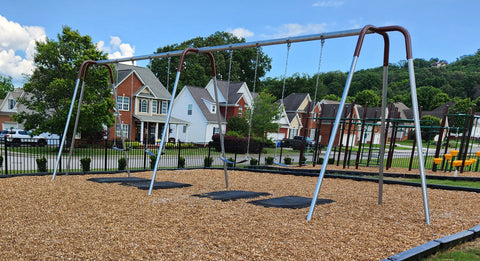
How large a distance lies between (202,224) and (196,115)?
1296 inches

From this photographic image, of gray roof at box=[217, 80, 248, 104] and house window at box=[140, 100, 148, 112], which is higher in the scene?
gray roof at box=[217, 80, 248, 104]

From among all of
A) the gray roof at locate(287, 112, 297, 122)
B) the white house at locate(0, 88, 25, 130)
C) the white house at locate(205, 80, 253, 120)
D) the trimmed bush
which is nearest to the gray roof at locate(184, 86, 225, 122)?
the white house at locate(205, 80, 253, 120)

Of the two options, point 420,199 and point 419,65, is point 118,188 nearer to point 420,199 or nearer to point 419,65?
point 420,199

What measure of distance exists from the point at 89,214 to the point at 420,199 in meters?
6.97

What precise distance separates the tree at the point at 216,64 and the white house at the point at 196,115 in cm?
767

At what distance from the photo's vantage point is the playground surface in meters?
3.89

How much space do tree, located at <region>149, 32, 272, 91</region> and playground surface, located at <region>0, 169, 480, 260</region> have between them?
39199 mm

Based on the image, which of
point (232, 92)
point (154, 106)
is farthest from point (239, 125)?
point (154, 106)

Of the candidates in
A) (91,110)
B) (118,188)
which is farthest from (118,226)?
(91,110)

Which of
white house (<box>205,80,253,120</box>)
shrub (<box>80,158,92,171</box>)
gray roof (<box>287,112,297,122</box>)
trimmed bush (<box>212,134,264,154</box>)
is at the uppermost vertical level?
white house (<box>205,80,253,120</box>)

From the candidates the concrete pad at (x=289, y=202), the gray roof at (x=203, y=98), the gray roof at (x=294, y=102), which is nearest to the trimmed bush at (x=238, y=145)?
the gray roof at (x=203, y=98)

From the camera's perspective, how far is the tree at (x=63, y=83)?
22578 millimetres

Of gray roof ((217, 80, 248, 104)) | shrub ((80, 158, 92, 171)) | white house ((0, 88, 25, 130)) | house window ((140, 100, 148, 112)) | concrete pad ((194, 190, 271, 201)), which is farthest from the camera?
white house ((0, 88, 25, 130))

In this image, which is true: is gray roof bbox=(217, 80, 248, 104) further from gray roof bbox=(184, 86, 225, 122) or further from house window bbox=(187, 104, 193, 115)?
house window bbox=(187, 104, 193, 115)
